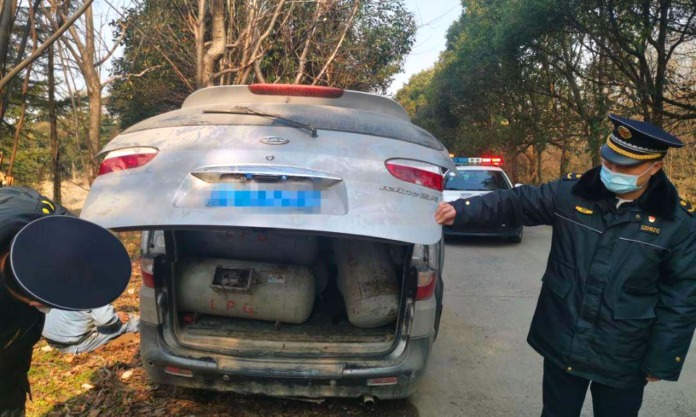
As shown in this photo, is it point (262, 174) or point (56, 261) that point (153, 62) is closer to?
point (262, 174)

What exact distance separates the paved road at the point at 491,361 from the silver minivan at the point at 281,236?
0.81 metres

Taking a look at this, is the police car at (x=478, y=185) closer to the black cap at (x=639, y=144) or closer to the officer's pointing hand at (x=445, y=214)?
the officer's pointing hand at (x=445, y=214)

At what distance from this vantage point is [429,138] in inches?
120

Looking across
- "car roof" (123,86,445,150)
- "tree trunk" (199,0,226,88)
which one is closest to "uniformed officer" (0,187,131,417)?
"car roof" (123,86,445,150)

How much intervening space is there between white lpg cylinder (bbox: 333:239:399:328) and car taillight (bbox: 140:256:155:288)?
1202 mm

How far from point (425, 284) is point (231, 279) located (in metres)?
1.24

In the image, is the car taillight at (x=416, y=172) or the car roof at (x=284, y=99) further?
the car roof at (x=284, y=99)

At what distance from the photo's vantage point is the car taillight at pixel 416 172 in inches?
101

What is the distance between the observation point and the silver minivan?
2422 millimetres

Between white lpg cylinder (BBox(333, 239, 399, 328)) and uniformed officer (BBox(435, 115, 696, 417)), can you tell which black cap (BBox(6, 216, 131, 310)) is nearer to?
uniformed officer (BBox(435, 115, 696, 417))

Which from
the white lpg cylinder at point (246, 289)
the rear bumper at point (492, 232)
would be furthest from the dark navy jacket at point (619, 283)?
the rear bumper at point (492, 232)

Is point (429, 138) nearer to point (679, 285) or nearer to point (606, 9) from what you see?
point (679, 285)

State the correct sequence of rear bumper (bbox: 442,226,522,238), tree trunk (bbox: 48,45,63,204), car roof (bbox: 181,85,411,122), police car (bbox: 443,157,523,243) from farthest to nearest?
1. police car (bbox: 443,157,523,243)
2. rear bumper (bbox: 442,226,522,238)
3. tree trunk (bbox: 48,45,63,204)
4. car roof (bbox: 181,85,411,122)

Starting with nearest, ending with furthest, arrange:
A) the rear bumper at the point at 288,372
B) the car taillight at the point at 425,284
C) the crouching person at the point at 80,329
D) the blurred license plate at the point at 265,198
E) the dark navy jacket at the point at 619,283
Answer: the dark navy jacket at the point at 619,283 → the blurred license plate at the point at 265,198 → the rear bumper at the point at 288,372 → the car taillight at the point at 425,284 → the crouching person at the point at 80,329
